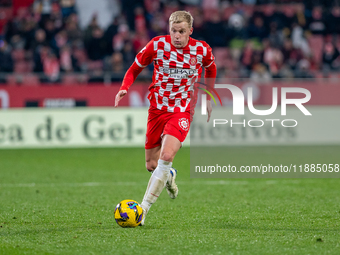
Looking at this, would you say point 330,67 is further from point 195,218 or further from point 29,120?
point 195,218

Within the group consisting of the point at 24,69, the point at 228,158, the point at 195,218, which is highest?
the point at 24,69

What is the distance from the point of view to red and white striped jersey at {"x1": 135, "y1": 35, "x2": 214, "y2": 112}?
5.50 metres

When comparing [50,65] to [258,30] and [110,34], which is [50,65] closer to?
[110,34]

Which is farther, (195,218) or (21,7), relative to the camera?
(21,7)

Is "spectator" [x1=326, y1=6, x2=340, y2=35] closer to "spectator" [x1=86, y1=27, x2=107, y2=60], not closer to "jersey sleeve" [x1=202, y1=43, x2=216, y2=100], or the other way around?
"spectator" [x1=86, y1=27, x2=107, y2=60]

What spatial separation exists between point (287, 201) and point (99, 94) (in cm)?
883

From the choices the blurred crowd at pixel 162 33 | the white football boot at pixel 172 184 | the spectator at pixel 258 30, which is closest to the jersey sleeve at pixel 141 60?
the white football boot at pixel 172 184

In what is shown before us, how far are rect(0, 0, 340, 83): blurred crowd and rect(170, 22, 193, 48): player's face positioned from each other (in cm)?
966

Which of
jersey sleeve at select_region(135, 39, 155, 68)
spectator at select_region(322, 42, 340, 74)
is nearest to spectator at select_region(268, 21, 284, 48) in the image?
spectator at select_region(322, 42, 340, 74)

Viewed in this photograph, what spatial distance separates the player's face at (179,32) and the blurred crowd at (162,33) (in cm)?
966

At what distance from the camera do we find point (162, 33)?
685 inches

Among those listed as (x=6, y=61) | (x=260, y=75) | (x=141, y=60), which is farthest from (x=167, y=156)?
(x=6, y=61)

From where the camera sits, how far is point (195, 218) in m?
5.69

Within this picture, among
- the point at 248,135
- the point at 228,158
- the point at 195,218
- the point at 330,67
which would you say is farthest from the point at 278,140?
the point at 195,218
